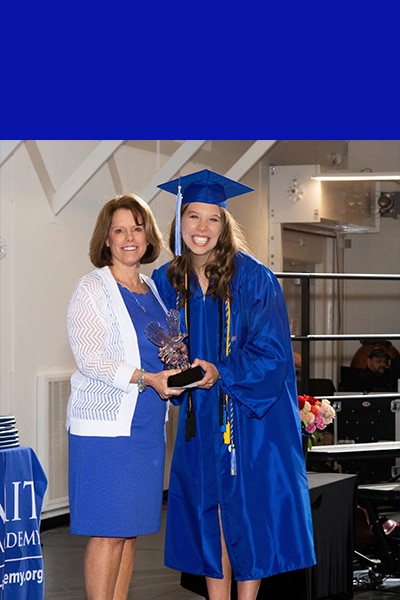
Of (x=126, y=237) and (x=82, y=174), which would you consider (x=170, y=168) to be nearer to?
(x=82, y=174)

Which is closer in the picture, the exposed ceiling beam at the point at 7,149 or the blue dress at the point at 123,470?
the blue dress at the point at 123,470

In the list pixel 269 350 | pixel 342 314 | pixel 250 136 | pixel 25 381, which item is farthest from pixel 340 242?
pixel 250 136

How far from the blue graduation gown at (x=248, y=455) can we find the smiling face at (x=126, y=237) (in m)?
0.22

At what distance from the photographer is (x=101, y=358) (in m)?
3.36

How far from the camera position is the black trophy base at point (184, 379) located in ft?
10.8

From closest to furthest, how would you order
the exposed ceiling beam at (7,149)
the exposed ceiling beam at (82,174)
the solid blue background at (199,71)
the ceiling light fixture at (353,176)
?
1. the solid blue background at (199,71)
2. the exposed ceiling beam at (7,149)
3. the exposed ceiling beam at (82,174)
4. the ceiling light fixture at (353,176)

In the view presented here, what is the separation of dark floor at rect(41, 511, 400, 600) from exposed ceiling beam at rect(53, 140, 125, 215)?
6.83ft

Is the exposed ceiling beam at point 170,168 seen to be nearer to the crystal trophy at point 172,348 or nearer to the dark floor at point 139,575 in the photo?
the dark floor at point 139,575

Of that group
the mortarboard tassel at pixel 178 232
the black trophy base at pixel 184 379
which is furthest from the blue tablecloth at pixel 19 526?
the mortarboard tassel at pixel 178 232

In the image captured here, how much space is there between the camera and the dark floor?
4.91 m

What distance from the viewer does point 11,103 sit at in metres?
2.15

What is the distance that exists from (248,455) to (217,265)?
62 cm

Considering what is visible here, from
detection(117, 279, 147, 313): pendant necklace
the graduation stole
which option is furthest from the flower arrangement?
detection(117, 279, 147, 313): pendant necklace

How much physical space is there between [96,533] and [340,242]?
30.0 ft
